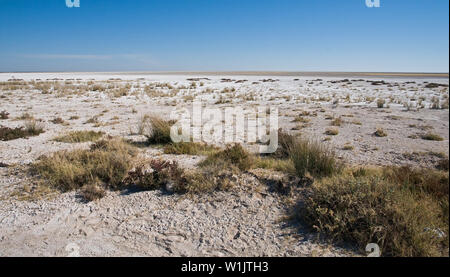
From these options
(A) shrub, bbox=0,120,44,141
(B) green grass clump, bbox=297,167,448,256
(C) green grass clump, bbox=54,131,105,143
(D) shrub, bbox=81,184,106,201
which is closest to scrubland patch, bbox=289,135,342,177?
(B) green grass clump, bbox=297,167,448,256

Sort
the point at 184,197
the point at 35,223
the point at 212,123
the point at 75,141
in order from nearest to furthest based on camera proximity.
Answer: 1. the point at 35,223
2. the point at 184,197
3. the point at 75,141
4. the point at 212,123

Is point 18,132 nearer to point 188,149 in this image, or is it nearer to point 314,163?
point 188,149

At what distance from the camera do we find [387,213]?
3.29 metres

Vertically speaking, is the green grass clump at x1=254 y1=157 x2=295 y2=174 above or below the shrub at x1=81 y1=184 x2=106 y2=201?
above

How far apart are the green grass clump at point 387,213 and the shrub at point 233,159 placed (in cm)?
159

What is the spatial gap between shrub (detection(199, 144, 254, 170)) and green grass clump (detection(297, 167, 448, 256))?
159cm

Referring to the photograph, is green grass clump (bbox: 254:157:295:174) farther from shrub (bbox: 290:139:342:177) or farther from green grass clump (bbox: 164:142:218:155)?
green grass clump (bbox: 164:142:218:155)

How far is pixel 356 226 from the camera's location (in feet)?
10.9

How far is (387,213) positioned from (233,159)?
3003 mm

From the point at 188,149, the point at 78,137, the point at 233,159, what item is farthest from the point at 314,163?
the point at 78,137

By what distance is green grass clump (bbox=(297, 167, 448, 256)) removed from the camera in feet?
9.63
